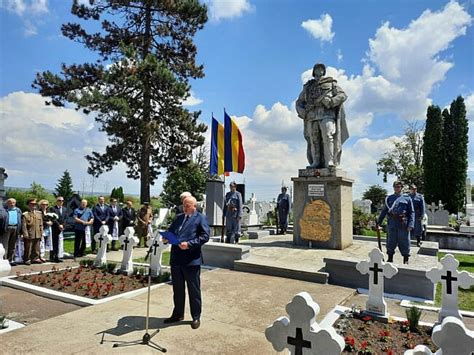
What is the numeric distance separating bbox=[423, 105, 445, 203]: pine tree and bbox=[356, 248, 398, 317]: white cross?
3111 centimetres

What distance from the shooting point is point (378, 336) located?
3.92 metres

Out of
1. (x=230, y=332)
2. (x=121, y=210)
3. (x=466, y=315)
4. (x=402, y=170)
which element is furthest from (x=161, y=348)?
(x=402, y=170)

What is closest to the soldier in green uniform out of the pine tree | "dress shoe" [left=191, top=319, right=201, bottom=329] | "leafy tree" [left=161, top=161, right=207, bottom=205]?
"dress shoe" [left=191, top=319, right=201, bottom=329]

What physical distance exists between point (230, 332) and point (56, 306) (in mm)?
3017

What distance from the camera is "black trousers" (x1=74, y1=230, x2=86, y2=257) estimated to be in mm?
9867

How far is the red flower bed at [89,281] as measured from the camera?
585 cm

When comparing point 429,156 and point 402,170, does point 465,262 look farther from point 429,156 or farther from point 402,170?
point 402,170

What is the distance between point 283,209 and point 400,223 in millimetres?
6218

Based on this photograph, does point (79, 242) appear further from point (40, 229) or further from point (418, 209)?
point (418, 209)

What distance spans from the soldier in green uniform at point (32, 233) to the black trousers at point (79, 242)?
43.5 inches

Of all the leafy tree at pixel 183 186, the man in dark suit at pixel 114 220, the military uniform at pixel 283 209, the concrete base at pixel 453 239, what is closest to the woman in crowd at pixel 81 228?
the man in dark suit at pixel 114 220

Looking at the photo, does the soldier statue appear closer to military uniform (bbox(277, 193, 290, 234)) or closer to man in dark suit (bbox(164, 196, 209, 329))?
military uniform (bbox(277, 193, 290, 234))

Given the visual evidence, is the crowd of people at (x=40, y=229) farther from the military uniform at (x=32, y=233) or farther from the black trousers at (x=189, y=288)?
the black trousers at (x=189, y=288)

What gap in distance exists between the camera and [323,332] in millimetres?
2502
